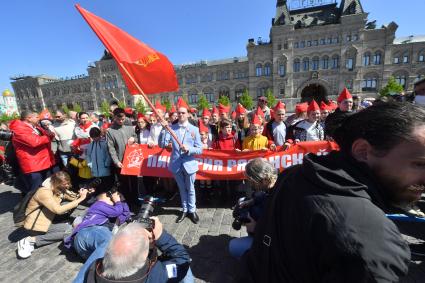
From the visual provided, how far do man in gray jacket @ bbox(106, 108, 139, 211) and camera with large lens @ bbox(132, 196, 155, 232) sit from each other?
2.25 m

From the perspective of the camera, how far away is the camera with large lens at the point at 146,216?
6.16ft

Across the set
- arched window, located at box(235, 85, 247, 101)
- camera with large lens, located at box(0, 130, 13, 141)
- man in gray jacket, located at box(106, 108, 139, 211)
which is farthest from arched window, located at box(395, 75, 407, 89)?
camera with large lens, located at box(0, 130, 13, 141)

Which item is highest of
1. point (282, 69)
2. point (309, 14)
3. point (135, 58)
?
point (309, 14)

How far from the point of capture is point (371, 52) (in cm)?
3797

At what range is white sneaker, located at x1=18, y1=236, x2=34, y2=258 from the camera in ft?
10.9

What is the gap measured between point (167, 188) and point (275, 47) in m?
44.2

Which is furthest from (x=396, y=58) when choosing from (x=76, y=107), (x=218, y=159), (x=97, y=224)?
(x=76, y=107)

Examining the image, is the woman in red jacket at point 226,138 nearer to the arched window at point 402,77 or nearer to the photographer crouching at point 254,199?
the photographer crouching at point 254,199

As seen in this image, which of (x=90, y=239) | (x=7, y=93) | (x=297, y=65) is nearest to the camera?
(x=90, y=239)

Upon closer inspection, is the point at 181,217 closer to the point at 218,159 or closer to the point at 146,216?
the point at 218,159

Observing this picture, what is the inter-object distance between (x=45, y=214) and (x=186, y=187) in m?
2.35

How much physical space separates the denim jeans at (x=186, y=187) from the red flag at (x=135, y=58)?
158cm

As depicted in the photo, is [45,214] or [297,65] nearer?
[45,214]

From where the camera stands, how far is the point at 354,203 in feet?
2.41
